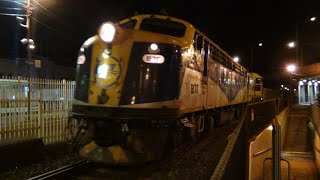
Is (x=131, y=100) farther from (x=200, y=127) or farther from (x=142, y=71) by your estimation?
(x=200, y=127)

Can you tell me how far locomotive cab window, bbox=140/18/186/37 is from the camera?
10777mm

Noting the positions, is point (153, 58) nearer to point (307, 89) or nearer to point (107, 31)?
point (107, 31)

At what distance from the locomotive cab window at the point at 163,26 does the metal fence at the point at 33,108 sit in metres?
3.92

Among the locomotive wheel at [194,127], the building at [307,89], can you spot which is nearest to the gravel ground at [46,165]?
the locomotive wheel at [194,127]

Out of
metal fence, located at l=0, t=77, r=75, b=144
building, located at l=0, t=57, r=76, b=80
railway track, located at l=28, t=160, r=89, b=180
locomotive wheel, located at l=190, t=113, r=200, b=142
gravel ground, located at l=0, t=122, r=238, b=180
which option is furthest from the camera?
building, located at l=0, t=57, r=76, b=80

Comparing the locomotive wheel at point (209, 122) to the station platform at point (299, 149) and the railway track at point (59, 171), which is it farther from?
the railway track at point (59, 171)

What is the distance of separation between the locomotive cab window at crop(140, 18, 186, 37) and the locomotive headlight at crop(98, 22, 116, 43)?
174cm

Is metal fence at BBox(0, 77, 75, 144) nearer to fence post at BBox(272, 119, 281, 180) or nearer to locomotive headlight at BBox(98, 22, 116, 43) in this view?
locomotive headlight at BBox(98, 22, 116, 43)

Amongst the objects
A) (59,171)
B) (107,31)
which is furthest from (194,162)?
(107,31)

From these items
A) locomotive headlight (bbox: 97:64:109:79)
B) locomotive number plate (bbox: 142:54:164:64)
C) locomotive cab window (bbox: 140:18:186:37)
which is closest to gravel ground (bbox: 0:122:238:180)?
locomotive headlight (bbox: 97:64:109:79)

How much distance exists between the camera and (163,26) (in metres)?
10.9

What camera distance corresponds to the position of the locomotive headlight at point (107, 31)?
30.3 ft

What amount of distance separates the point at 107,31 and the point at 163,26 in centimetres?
214

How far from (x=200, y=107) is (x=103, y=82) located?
3974mm
